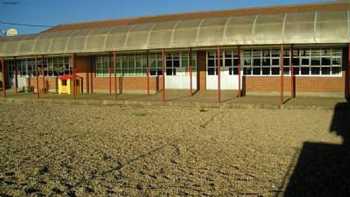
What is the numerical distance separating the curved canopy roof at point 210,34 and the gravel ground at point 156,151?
2990 millimetres

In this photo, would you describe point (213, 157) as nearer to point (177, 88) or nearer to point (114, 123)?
point (114, 123)

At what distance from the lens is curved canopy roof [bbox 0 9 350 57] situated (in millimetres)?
14852

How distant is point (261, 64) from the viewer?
63.9 ft

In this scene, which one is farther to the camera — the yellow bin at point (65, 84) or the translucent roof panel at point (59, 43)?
the yellow bin at point (65, 84)

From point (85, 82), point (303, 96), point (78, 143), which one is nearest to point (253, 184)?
point (78, 143)

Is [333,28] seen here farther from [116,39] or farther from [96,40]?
[96,40]

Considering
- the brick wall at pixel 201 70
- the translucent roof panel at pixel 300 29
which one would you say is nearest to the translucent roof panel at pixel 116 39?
the brick wall at pixel 201 70

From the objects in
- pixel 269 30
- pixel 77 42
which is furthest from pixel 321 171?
pixel 77 42

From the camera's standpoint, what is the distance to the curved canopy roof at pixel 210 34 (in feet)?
48.7

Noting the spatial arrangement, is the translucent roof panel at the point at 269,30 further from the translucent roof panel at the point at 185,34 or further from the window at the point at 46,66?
the window at the point at 46,66

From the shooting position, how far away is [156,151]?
8328 mm

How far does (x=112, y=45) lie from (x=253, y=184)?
13925 millimetres

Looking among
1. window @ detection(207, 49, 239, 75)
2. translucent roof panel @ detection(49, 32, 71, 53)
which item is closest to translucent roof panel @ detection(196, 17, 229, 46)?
window @ detection(207, 49, 239, 75)

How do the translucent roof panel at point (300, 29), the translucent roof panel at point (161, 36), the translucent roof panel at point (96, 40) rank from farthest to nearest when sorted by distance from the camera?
the translucent roof panel at point (96, 40) → the translucent roof panel at point (161, 36) → the translucent roof panel at point (300, 29)
